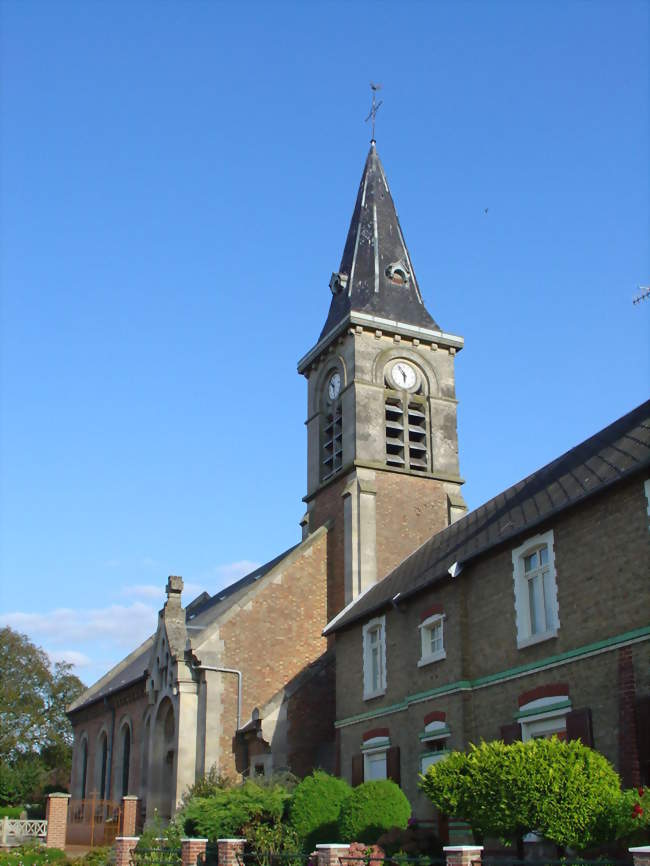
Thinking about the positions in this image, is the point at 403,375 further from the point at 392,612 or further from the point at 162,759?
the point at 162,759

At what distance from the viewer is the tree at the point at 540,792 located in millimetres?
12961

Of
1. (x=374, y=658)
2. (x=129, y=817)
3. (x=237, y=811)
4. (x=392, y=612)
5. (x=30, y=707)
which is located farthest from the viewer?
(x=30, y=707)

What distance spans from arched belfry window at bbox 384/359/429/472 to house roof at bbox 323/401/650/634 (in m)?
7.70

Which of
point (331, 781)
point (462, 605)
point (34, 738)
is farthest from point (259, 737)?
point (34, 738)

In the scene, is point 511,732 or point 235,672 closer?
point 511,732

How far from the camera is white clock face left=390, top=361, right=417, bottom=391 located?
116 feet

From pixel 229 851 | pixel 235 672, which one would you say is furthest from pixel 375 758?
pixel 235 672

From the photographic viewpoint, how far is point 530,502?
2012 cm

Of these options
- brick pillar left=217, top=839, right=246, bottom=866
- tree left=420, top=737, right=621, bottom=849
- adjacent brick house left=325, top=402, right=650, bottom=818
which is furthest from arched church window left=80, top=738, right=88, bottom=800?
tree left=420, top=737, right=621, bottom=849

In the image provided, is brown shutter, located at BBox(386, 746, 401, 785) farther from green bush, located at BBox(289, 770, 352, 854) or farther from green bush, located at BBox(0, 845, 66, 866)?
green bush, located at BBox(0, 845, 66, 866)

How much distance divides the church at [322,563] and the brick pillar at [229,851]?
10.3 metres

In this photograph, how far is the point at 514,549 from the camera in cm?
1922

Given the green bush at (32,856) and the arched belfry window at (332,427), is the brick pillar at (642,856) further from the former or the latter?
the arched belfry window at (332,427)

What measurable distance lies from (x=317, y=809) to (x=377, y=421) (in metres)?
16.9
